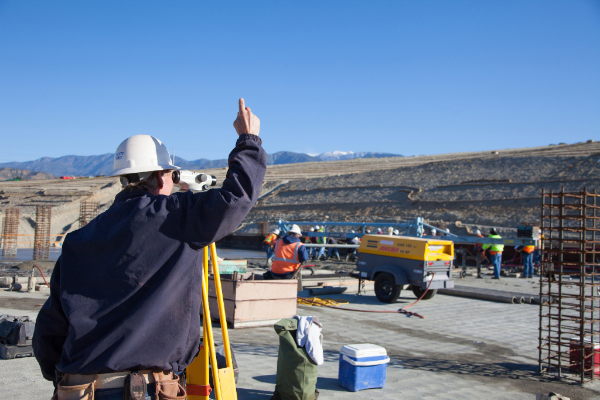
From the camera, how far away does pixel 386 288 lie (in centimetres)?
1253

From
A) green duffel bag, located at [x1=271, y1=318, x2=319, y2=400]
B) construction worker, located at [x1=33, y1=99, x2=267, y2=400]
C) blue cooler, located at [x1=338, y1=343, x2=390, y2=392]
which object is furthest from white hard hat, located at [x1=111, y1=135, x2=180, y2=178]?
blue cooler, located at [x1=338, y1=343, x2=390, y2=392]

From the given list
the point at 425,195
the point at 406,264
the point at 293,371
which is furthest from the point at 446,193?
the point at 293,371

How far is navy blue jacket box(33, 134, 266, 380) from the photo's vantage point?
2188 mm

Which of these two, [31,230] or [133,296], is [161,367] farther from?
[31,230]

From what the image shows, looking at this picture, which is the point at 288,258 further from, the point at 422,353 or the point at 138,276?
the point at 138,276

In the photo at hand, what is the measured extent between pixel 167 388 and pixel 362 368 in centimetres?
370

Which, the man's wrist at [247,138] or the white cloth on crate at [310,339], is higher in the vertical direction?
the man's wrist at [247,138]

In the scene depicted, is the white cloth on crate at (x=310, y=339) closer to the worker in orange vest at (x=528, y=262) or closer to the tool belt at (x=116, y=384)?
the tool belt at (x=116, y=384)

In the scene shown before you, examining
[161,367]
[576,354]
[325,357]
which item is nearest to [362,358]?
[325,357]

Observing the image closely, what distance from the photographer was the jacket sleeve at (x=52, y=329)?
2354 millimetres

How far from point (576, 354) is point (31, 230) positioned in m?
46.2

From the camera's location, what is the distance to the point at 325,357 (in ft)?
23.3

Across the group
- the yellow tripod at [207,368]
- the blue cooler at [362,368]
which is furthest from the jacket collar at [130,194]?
the blue cooler at [362,368]

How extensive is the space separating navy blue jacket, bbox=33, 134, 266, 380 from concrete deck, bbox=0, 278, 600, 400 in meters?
3.38
